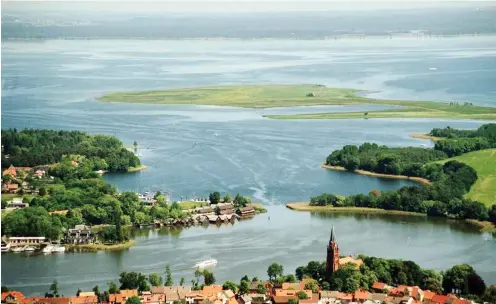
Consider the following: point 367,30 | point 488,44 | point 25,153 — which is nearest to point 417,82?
point 488,44

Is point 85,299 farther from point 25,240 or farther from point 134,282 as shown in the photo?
point 25,240

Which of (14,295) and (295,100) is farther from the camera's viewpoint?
(295,100)

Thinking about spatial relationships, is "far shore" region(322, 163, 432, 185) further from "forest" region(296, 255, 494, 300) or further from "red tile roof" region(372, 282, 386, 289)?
"red tile roof" region(372, 282, 386, 289)

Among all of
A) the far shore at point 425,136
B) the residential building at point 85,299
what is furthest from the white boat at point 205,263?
the far shore at point 425,136

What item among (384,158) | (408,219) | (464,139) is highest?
(464,139)

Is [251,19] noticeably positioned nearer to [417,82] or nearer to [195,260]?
[417,82]

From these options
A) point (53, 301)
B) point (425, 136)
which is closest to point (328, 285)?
point (53, 301)

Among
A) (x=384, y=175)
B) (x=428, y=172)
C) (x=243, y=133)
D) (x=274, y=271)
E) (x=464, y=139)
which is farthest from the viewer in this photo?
(x=243, y=133)
